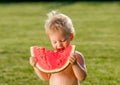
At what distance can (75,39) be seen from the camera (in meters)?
9.60

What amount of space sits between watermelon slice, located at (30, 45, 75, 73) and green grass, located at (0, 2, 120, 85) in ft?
5.86

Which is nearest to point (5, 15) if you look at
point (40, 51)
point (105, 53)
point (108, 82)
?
point (105, 53)

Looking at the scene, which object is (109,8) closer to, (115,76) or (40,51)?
(115,76)

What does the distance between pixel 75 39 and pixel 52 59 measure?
5.58 metres

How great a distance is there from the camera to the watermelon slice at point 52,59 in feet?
12.9

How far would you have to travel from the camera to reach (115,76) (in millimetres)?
6238

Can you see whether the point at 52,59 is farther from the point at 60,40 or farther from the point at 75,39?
the point at 75,39

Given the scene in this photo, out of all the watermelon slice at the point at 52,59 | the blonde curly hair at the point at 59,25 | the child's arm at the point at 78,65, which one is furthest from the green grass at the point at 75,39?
the blonde curly hair at the point at 59,25

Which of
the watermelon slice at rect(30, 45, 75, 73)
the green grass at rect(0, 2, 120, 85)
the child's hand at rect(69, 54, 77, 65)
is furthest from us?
the green grass at rect(0, 2, 120, 85)

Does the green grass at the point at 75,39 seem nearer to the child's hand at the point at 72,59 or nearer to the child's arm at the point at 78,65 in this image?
the child's arm at the point at 78,65

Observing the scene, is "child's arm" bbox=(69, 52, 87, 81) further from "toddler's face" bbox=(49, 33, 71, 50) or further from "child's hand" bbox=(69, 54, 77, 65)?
"toddler's face" bbox=(49, 33, 71, 50)

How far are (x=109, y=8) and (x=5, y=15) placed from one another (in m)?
3.86

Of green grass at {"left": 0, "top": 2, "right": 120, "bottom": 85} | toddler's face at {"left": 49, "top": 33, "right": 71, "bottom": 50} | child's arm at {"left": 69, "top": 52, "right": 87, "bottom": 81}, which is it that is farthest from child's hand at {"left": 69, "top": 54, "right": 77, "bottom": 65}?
green grass at {"left": 0, "top": 2, "right": 120, "bottom": 85}

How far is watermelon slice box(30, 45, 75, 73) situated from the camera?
3930 mm
